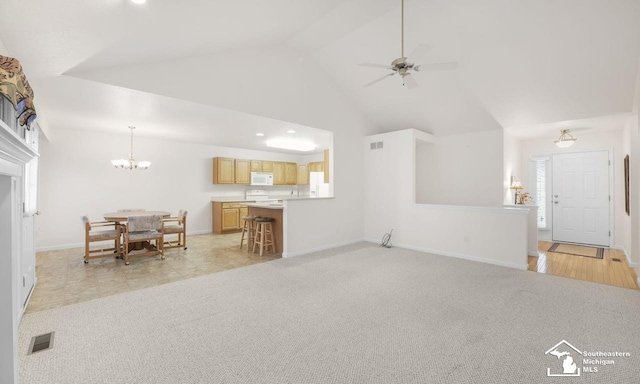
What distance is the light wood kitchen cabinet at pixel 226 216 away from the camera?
7547 mm

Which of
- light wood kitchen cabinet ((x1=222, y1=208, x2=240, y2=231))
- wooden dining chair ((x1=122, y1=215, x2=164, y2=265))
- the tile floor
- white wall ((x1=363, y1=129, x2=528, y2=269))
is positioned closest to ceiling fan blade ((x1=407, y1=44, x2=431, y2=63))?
white wall ((x1=363, y1=129, x2=528, y2=269))

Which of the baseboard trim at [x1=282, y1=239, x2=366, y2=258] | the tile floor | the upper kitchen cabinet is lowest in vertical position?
the tile floor

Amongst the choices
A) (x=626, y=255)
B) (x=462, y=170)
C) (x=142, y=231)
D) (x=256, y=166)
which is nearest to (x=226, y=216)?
(x=256, y=166)

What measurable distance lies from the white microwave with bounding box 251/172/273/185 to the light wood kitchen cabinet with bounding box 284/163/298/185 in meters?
0.61

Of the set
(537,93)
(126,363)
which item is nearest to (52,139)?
(126,363)

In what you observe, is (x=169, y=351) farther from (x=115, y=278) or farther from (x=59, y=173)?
(x=59, y=173)

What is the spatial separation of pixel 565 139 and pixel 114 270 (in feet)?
29.4

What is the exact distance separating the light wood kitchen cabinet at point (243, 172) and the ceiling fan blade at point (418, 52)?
19.9ft

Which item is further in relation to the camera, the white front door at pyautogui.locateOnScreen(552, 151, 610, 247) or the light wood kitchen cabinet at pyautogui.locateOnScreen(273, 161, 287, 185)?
the light wood kitchen cabinet at pyautogui.locateOnScreen(273, 161, 287, 185)

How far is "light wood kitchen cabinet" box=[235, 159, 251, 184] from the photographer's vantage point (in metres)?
8.10

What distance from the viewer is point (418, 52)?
2945mm

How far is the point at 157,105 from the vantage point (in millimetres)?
4035

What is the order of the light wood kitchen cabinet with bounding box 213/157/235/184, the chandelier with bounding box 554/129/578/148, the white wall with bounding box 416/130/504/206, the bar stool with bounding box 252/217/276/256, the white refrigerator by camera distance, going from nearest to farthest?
the bar stool with bounding box 252/217/276/256 < the white wall with bounding box 416/130/504/206 < the chandelier with bounding box 554/129/578/148 < the light wood kitchen cabinet with bounding box 213/157/235/184 < the white refrigerator

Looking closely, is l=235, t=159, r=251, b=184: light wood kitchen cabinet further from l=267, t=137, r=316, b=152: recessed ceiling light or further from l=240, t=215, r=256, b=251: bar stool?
l=240, t=215, r=256, b=251: bar stool
